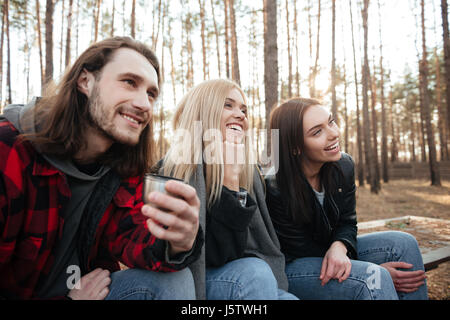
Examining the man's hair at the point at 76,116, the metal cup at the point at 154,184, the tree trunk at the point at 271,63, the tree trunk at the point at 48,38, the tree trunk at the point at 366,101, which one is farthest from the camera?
the tree trunk at the point at 366,101

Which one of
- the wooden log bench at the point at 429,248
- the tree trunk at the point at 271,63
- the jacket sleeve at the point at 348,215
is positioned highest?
the tree trunk at the point at 271,63

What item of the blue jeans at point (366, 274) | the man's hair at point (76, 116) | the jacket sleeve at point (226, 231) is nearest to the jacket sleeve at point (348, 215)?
the blue jeans at point (366, 274)

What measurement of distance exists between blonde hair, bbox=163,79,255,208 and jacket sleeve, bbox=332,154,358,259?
0.74m

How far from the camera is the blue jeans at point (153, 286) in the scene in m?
1.16

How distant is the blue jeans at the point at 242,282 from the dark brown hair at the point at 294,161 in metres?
0.58

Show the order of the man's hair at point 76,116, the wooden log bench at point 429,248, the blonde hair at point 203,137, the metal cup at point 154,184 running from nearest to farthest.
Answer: the metal cup at point 154,184 < the man's hair at point 76,116 < the blonde hair at point 203,137 < the wooden log bench at point 429,248

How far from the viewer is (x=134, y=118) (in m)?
1.39

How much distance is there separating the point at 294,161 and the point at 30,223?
1644mm

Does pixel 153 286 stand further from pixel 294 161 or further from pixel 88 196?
pixel 294 161

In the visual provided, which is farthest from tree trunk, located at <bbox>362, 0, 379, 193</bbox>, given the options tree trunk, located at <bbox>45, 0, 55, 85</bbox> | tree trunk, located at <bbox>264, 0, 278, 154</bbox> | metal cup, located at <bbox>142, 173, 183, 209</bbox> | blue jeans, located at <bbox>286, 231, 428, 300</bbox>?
metal cup, located at <bbox>142, 173, 183, 209</bbox>

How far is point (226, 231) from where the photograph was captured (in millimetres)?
1466

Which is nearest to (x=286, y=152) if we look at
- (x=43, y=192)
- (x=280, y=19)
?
(x=43, y=192)

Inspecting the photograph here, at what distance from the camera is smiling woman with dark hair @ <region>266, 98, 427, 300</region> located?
1696mm

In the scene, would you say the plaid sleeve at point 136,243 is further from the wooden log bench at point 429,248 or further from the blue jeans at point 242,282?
the wooden log bench at point 429,248
